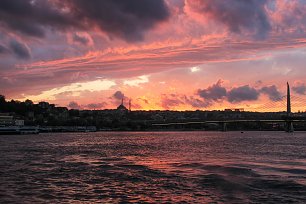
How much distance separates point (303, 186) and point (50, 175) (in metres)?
18.8

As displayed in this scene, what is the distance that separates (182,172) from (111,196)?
38.1ft

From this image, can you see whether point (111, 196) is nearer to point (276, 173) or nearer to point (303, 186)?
point (303, 186)

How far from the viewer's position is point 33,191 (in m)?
25.6

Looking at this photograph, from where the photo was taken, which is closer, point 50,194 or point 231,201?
point 231,201

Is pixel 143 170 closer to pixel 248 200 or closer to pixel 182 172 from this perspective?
pixel 182 172

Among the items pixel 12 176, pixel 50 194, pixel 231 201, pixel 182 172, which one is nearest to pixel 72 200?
pixel 50 194

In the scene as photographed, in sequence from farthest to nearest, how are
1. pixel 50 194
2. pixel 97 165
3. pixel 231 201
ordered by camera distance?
pixel 97 165, pixel 50 194, pixel 231 201

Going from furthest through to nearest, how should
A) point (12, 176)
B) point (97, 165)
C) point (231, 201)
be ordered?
1. point (97, 165)
2. point (12, 176)
3. point (231, 201)

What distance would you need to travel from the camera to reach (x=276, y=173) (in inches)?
1331

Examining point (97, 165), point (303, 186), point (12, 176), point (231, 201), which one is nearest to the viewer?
point (231, 201)

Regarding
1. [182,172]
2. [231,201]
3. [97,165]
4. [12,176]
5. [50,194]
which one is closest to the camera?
[231,201]

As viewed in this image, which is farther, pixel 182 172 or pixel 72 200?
pixel 182 172

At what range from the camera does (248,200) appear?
75.3 ft

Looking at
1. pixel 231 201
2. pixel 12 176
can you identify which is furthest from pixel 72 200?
pixel 12 176
